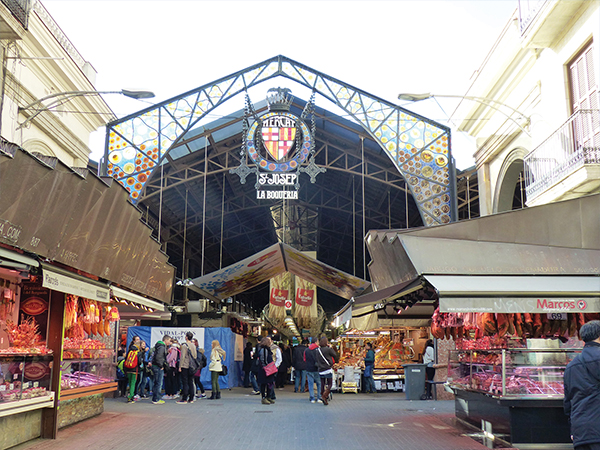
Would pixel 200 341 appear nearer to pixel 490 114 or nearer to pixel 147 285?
pixel 147 285

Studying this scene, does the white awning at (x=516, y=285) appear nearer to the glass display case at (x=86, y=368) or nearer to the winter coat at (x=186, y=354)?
the glass display case at (x=86, y=368)

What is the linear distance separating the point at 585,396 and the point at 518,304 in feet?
9.63

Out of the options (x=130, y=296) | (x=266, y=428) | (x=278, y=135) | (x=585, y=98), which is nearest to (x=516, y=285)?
(x=266, y=428)

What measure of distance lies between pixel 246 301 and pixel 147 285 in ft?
123

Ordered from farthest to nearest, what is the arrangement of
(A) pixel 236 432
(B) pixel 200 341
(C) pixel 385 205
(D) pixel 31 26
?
(C) pixel 385 205 < (B) pixel 200 341 < (D) pixel 31 26 < (A) pixel 236 432

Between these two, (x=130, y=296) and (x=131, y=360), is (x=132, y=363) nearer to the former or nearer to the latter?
(x=131, y=360)

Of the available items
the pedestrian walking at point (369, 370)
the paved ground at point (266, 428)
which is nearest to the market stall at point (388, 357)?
the pedestrian walking at point (369, 370)

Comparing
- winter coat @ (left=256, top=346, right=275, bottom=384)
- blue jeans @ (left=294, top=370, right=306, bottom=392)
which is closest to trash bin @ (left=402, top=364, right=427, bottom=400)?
blue jeans @ (left=294, top=370, right=306, bottom=392)

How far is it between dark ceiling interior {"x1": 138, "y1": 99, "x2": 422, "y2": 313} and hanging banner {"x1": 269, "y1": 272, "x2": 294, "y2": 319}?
259 cm

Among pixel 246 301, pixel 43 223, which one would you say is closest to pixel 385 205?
pixel 43 223

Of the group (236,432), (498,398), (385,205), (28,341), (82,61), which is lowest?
(236,432)

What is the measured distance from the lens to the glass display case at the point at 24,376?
7.62 metres

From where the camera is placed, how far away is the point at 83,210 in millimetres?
8555

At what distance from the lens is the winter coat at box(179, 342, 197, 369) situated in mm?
14638
